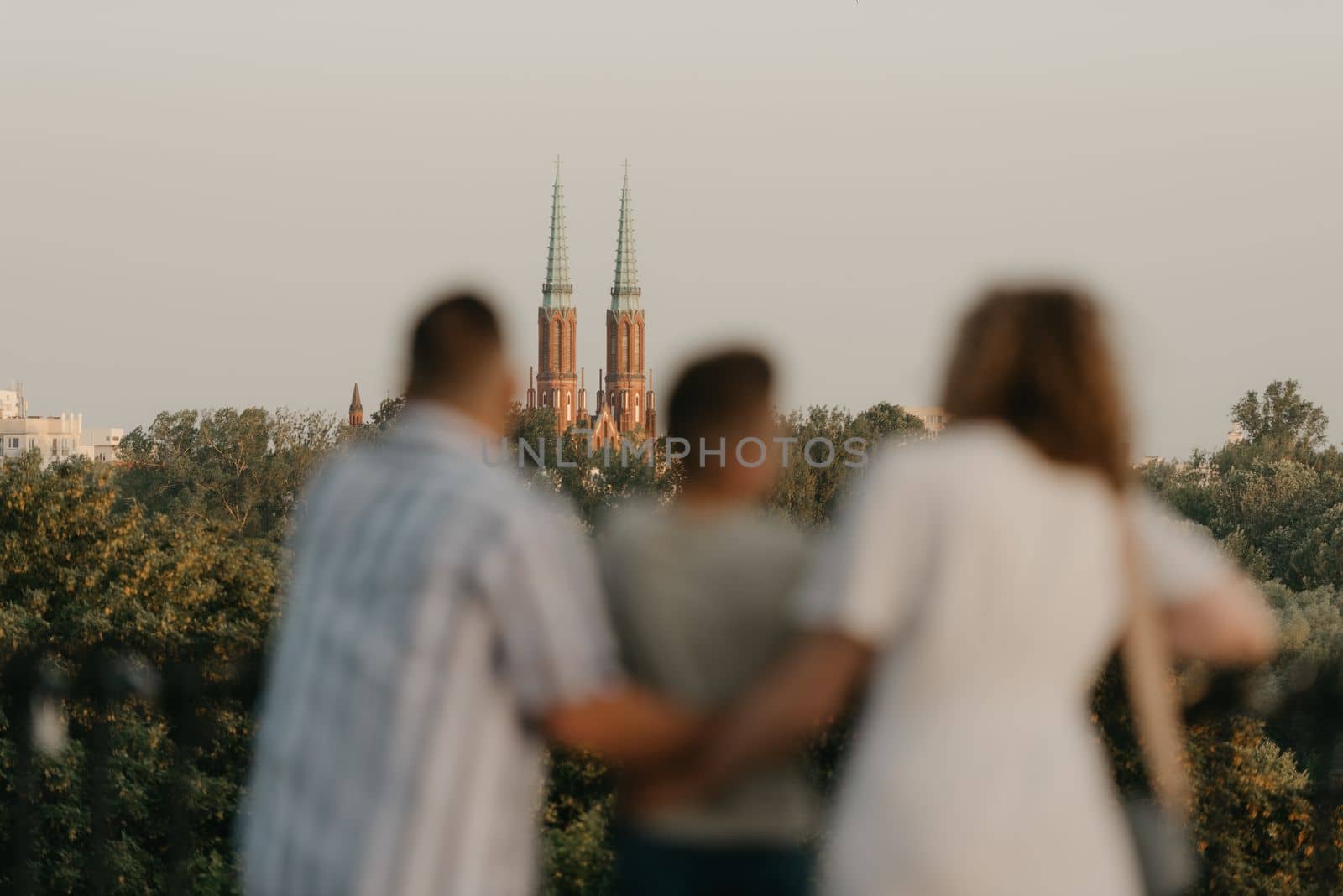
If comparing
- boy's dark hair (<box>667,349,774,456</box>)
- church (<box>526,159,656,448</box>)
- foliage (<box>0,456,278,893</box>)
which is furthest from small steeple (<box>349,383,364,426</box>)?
boy's dark hair (<box>667,349,774,456</box>)

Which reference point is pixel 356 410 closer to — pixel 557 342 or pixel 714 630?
pixel 557 342

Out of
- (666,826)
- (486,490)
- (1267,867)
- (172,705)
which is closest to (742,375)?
(486,490)

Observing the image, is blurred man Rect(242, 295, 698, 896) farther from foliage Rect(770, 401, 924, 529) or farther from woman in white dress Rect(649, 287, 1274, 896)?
foliage Rect(770, 401, 924, 529)

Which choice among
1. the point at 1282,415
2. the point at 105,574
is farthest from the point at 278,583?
the point at 1282,415

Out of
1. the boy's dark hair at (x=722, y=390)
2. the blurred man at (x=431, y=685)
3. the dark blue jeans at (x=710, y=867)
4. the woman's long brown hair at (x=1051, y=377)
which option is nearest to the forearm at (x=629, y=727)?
the blurred man at (x=431, y=685)

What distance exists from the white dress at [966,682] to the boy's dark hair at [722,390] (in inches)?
15.7

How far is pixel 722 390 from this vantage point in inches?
112

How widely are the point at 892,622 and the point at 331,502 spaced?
0.89 metres

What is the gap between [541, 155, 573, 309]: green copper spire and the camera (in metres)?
149

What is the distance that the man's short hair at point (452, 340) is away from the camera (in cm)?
Answer: 267

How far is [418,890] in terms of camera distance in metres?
2.46

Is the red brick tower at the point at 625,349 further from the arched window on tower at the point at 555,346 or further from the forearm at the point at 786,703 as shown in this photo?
the forearm at the point at 786,703

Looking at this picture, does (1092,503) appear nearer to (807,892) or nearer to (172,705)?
(807,892)

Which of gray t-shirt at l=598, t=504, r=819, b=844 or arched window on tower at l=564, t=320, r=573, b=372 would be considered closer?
gray t-shirt at l=598, t=504, r=819, b=844
